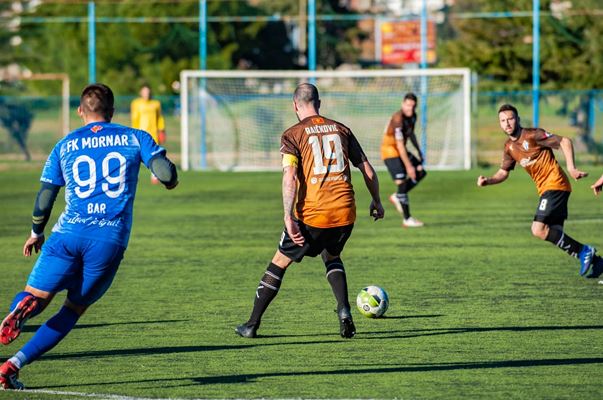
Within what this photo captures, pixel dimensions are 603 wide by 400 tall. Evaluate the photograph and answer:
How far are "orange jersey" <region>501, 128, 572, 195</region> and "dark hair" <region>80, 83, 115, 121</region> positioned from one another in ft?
18.8

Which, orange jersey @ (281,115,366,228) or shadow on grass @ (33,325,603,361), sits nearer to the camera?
shadow on grass @ (33,325,603,361)

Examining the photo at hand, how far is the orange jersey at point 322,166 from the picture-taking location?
8414mm

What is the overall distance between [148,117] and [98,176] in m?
17.9

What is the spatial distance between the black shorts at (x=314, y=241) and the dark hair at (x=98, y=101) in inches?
81.2

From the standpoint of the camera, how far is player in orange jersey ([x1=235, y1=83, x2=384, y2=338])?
27.6 ft

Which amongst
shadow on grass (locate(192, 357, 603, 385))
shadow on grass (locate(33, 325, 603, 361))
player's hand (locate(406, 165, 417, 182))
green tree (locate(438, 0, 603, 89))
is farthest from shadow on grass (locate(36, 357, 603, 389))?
green tree (locate(438, 0, 603, 89))

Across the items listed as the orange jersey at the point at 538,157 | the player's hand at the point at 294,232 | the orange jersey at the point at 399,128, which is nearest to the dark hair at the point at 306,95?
the player's hand at the point at 294,232

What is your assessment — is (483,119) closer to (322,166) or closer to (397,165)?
(397,165)

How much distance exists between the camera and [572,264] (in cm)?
1316

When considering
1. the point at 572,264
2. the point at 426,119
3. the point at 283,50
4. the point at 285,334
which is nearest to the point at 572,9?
the point at 426,119

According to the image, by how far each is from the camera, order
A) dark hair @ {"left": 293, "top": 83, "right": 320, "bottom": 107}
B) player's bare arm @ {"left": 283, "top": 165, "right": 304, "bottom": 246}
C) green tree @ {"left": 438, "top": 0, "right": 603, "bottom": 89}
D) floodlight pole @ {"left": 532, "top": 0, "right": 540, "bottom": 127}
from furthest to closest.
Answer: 1. green tree @ {"left": 438, "top": 0, "right": 603, "bottom": 89}
2. floodlight pole @ {"left": 532, "top": 0, "right": 540, "bottom": 127}
3. dark hair @ {"left": 293, "top": 83, "right": 320, "bottom": 107}
4. player's bare arm @ {"left": 283, "top": 165, "right": 304, "bottom": 246}

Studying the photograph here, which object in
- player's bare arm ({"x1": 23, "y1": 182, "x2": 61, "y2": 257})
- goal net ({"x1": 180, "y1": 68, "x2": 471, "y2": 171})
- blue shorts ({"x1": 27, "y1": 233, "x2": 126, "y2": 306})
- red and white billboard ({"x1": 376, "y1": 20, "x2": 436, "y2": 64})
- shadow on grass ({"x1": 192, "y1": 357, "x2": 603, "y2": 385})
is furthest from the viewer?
red and white billboard ({"x1": 376, "y1": 20, "x2": 436, "y2": 64})

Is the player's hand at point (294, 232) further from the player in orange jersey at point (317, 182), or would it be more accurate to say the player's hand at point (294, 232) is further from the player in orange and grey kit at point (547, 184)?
the player in orange and grey kit at point (547, 184)

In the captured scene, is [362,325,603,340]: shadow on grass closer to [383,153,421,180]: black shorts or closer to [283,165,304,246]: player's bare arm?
[283,165,304,246]: player's bare arm
